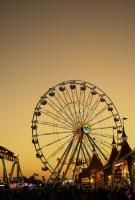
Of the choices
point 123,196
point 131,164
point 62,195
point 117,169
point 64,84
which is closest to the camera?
point 123,196

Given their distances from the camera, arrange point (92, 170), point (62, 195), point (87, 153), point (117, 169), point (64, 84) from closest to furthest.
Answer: point (62, 195), point (117, 169), point (87, 153), point (64, 84), point (92, 170)

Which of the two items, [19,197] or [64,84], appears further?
[64,84]

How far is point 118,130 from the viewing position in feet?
147

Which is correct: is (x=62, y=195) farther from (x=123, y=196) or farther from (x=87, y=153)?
(x=87, y=153)

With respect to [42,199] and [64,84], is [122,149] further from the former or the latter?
[42,199]

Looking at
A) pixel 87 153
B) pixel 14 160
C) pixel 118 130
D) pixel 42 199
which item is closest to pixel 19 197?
pixel 42 199

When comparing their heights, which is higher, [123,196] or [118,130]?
[118,130]

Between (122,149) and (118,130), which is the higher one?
(118,130)

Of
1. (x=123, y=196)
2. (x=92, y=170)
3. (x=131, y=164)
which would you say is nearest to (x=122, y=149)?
(x=131, y=164)

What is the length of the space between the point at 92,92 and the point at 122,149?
10884 millimetres

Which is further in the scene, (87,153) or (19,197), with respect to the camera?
(87,153)

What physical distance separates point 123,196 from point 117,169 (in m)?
21.7

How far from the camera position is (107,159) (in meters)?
43.3

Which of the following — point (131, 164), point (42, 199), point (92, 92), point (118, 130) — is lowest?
point (42, 199)
